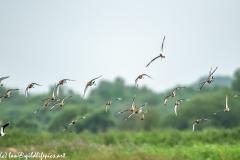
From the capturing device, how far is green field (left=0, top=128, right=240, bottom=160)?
63.6 ft

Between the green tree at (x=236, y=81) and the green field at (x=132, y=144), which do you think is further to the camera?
the green tree at (x=236, y=81)

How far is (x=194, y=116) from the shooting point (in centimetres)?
6406

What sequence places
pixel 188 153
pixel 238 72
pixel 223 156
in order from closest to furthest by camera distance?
1. pixel 223 156
2. pixel 188 153
3. pixel 238 72

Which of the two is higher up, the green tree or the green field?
the green tree

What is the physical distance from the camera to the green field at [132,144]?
63.6 feet

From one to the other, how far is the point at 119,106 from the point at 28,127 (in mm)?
41887

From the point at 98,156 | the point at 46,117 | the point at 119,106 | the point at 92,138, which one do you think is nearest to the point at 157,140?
the point at 92,138

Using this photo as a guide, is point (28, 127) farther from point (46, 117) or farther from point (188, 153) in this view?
point (188, 153)

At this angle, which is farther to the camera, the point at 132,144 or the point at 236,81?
the point at 236,81

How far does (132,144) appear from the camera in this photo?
24.1 m

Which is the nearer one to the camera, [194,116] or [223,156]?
[223,156]

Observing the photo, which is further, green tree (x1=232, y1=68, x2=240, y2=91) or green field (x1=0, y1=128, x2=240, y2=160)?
green tree (x1=232, y1=68, x2=240, y2=91)

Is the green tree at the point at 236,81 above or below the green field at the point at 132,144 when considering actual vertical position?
above

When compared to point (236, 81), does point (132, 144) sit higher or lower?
lower
